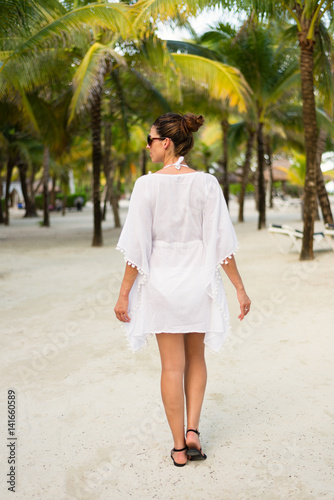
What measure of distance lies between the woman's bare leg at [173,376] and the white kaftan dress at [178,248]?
0.09m

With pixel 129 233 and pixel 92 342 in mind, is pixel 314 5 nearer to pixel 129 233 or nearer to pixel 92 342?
pixel 92 342

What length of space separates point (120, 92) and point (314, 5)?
7712 mm

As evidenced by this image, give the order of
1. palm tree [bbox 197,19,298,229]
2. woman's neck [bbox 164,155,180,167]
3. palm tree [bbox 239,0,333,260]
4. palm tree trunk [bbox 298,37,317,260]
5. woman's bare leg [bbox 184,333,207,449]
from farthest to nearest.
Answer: palm tree [bbox 197,19,298,229]
palm tree trunk [bbox 298,37,317,260]
palm tree [bbox 239,0,333,260]
woman's bare leg [bbox 184,333,207,449]
woman's neck [bbox 164,155,180,167]

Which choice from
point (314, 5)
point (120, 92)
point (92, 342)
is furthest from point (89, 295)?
point (120, 92)

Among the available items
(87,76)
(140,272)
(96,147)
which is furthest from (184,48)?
(140,272)

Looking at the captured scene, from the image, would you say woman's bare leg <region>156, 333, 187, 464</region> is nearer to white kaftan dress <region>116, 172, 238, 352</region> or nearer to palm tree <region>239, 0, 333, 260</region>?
white kaftan dress <region>116, 172, 238, 352</region>

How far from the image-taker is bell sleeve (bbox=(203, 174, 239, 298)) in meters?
2.61

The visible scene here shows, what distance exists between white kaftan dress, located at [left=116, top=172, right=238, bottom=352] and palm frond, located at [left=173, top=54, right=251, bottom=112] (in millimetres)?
9477

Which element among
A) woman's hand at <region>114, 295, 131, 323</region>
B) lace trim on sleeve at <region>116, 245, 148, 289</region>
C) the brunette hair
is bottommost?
woman's hand at <region>114, 295, 131, 323</region>

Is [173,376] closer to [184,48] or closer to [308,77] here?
[308,77]

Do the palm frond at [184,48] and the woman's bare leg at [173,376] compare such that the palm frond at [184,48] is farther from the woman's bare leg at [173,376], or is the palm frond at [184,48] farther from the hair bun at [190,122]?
the woman's bare leg at [173,376]

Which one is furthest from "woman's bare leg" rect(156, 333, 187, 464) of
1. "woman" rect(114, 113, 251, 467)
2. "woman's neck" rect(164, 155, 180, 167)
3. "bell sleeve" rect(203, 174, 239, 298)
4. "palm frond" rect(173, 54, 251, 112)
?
"palm frond" rect(173, 54, 251, 112)

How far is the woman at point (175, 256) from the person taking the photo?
8.44 ft

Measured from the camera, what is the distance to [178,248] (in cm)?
263
